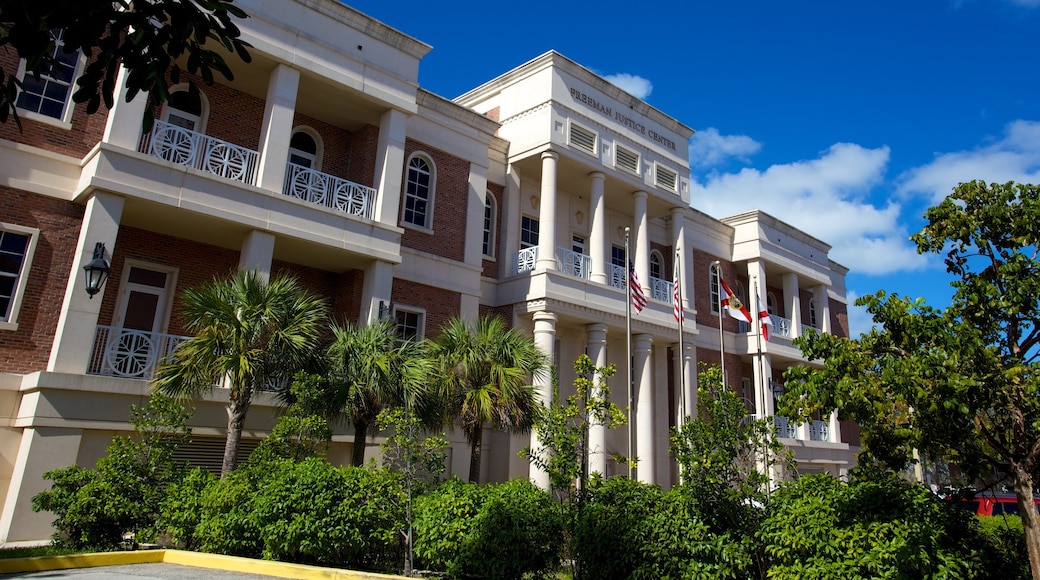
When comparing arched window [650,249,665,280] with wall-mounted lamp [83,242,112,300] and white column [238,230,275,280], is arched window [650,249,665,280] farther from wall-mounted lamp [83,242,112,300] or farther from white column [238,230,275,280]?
wall-mounted lamp [83,242,112,300]

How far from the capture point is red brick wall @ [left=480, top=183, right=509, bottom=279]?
21703 millimetres

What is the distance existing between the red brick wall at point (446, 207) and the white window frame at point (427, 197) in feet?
0.15

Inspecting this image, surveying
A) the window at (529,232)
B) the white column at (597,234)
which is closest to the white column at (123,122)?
the window at (529,232)

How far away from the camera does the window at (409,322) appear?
18.6 meters

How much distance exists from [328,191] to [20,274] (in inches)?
254

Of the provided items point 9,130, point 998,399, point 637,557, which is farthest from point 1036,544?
point 9,130

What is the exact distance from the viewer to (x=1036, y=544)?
7527 millimetres

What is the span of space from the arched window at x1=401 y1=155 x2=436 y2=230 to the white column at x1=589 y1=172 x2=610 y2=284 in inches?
217

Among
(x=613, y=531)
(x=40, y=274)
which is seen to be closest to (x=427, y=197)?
(x=40, y=274)

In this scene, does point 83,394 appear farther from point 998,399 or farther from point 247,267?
point 998,399

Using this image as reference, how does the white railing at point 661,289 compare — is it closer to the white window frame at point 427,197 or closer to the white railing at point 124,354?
the white window frame at point 427,197

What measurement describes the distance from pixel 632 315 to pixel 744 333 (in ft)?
31.3

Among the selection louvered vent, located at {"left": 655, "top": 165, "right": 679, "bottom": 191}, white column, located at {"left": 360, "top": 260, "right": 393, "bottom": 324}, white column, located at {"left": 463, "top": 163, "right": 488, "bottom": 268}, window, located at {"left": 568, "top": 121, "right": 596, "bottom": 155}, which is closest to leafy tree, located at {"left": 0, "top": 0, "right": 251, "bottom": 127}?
white column, located at {"left": 360, "top": 260, "right": 393, "bottom": 324}

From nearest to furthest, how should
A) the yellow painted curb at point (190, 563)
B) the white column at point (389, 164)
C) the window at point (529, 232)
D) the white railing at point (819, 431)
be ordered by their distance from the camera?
the yellow painted curb at point (190, 563) < the white column at point (389, 164) < the window at point (529, 232) < the white railing at point (819, 431)
